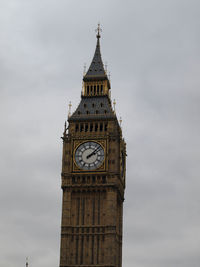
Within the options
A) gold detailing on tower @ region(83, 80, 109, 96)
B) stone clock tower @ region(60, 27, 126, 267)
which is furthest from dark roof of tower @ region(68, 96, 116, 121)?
gold detailing on tower @ region(83, 80, 109, 96)

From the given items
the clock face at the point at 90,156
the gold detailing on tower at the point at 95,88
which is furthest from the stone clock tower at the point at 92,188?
the gold detailing on tower at the point at 95,88

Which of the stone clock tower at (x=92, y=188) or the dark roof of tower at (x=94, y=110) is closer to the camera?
the stone clock tower at (x=92, y=188)

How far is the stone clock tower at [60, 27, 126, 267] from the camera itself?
97.3 metres

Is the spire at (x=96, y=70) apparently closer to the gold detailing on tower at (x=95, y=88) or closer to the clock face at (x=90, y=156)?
the gold detailing on tower at (x=95, y=88)

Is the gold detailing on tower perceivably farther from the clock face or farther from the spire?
the clock face

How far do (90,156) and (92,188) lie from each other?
15.6 feet

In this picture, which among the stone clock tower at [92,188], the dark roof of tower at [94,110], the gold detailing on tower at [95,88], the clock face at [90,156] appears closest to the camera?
the stone clock tower at [92,188]

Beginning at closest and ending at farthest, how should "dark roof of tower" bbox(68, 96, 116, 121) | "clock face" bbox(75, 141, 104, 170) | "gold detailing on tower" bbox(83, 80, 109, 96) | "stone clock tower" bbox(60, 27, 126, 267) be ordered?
"stone clock tower" bbox(60, 27, 126, 267) → "clock face" bbox(75, 141, 104, 170) → "dark roof of tower" bbox(68, 96, 116, 121) → "gold detailing on tower" bbox(83, 80, 109, 96)

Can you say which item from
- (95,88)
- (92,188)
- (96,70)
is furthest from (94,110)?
(92,188)

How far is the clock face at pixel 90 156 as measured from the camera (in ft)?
332

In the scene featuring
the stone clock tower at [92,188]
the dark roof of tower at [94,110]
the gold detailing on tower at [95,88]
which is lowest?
the stone clock tower at [92,188]

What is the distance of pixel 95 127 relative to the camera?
104 metres

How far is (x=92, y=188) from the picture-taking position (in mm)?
100188

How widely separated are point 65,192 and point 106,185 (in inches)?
242
